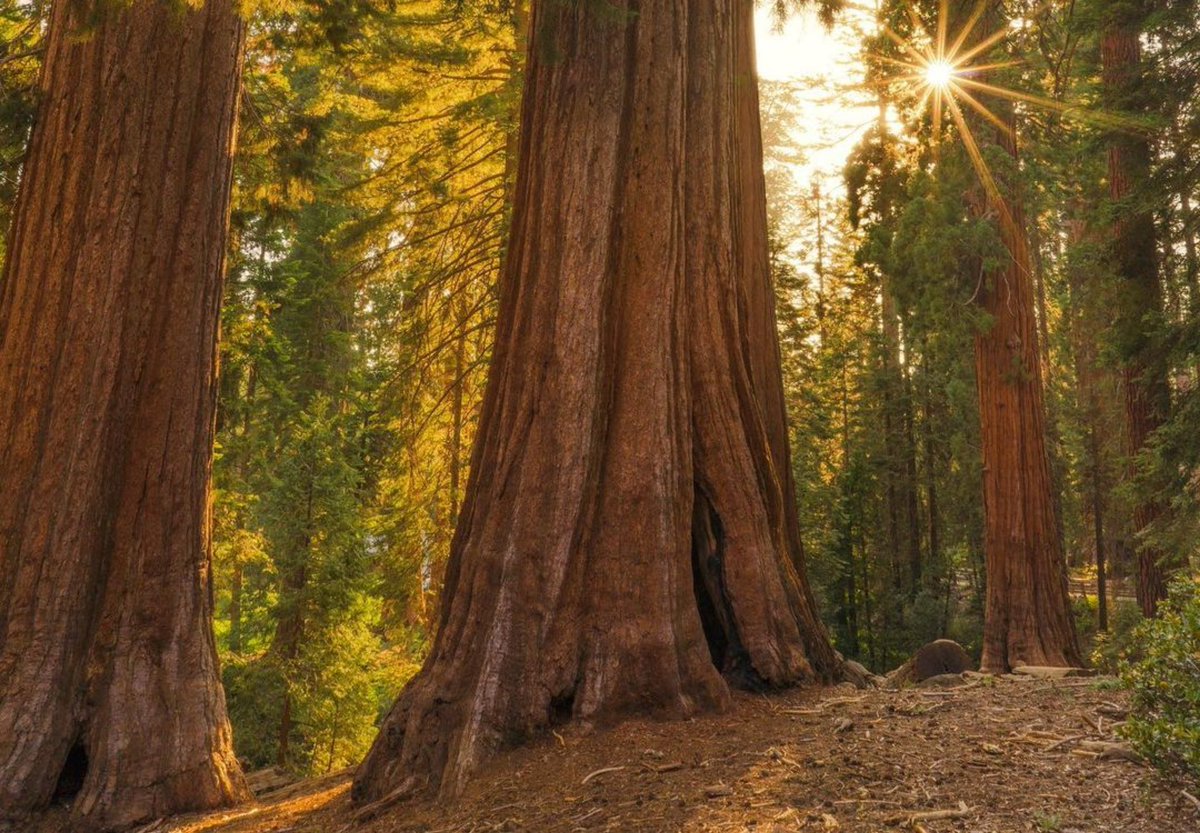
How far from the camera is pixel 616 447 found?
509 cm

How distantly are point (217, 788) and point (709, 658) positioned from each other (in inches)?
129

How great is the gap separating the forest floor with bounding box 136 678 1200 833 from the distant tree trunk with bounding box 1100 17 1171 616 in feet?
28.3

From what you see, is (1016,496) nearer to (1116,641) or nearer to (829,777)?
(1116,641)

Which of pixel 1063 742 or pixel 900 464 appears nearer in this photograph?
pixel 1063 742

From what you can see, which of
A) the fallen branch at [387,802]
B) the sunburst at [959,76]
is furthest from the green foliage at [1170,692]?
the sunburst at [959,76]

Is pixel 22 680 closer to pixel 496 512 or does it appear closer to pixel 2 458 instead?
pixel 2 458

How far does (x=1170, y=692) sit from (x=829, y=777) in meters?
1.31

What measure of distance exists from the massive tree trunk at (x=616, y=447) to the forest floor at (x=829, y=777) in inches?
9.8

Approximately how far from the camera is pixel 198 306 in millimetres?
6410

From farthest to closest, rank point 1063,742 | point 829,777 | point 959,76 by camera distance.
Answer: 1. point 959,76
2. point 1063,742
3. point 829,777

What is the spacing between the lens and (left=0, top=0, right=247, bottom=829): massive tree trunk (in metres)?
5.54

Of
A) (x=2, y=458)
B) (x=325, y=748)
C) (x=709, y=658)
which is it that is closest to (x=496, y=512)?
(x=709, y=658)

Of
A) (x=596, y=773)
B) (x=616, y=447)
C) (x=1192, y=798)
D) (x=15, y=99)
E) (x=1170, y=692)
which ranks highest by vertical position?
(x=15, y=99)

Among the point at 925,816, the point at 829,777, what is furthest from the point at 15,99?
the point at 925,816
